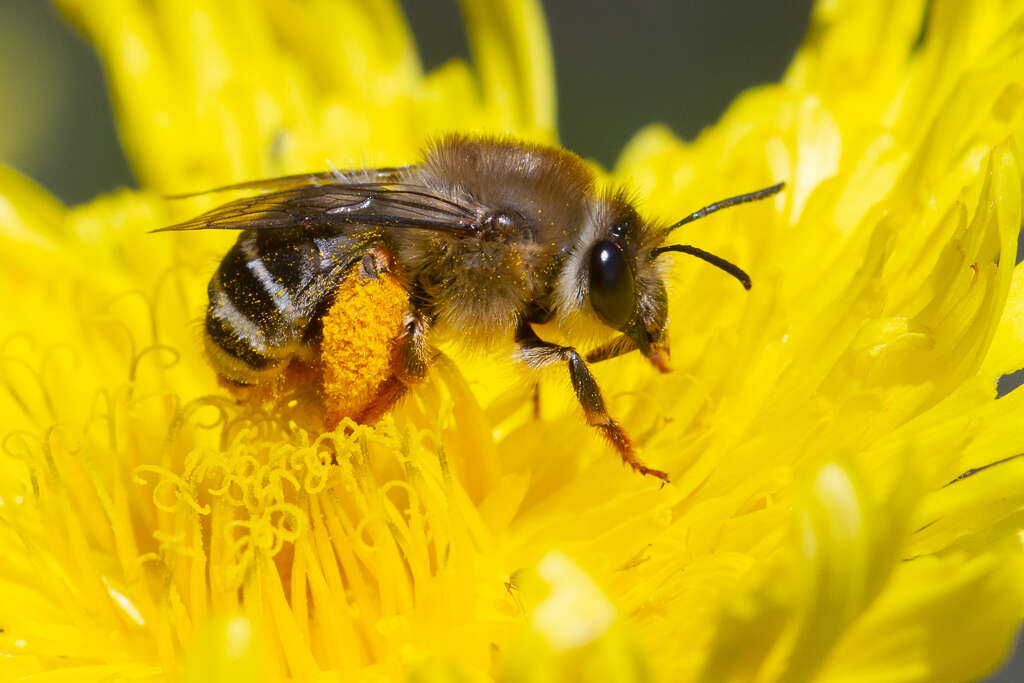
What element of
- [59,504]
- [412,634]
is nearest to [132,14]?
[59,504]

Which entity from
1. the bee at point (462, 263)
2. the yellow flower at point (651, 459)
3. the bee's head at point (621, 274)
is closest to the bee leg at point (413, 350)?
the bee at point (462, 263)

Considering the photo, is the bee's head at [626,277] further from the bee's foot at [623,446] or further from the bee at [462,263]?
the bee's foot at [623,446]

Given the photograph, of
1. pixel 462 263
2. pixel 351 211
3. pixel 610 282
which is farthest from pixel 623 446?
pixel 351 211

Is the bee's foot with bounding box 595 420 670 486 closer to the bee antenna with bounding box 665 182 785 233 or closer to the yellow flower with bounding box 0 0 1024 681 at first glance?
the yellow flower with bounding box 0 0 1024 681

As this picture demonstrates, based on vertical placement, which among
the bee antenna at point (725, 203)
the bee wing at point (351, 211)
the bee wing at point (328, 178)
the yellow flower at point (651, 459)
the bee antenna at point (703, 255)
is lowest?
the yellow flower at point (651, 459)

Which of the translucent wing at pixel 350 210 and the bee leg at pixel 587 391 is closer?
the translucent wing at pixel 350 210

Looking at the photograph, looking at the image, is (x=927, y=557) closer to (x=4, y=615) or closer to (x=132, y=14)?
(x=4, y=615)

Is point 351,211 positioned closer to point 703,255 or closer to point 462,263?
point 462,263
